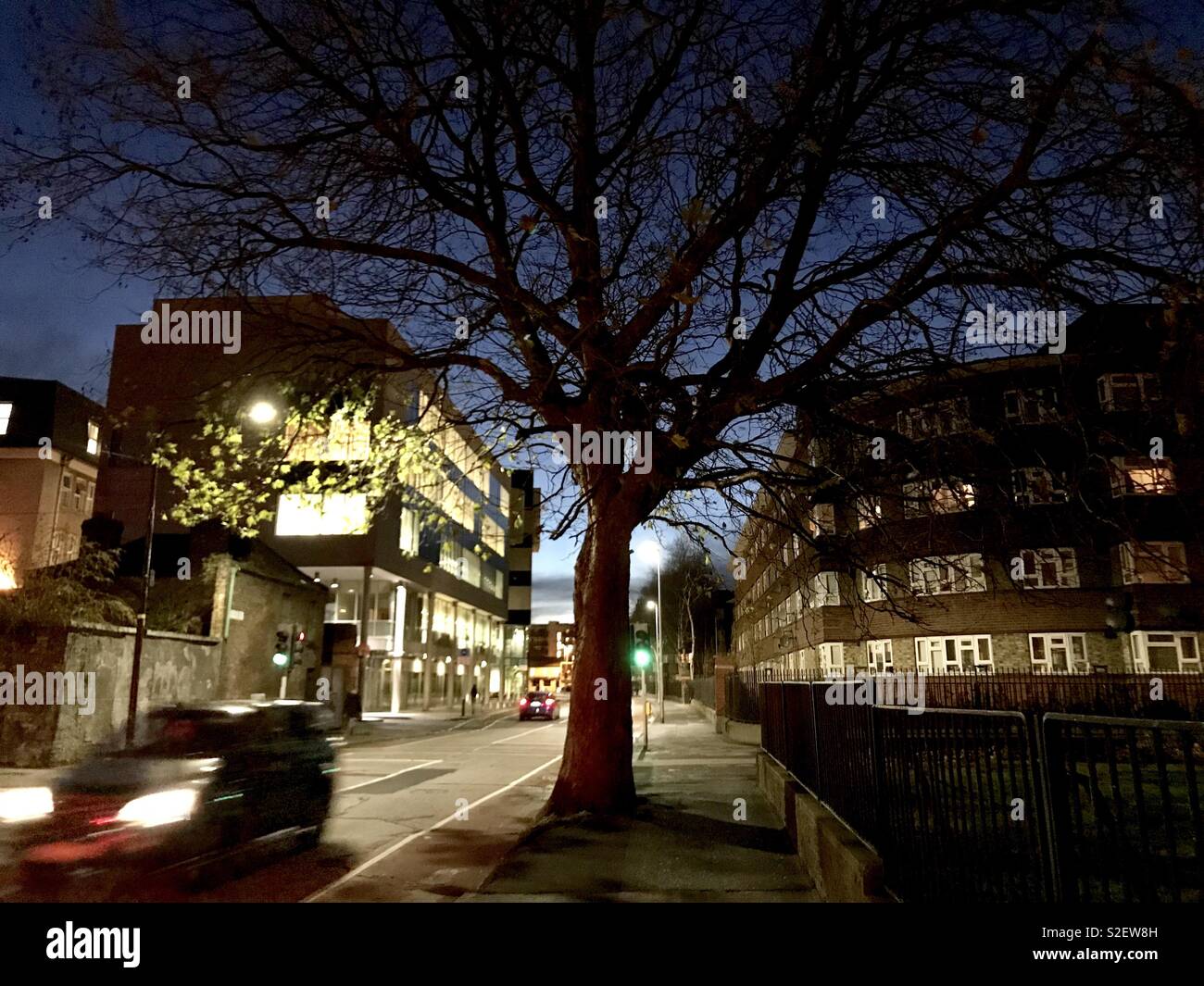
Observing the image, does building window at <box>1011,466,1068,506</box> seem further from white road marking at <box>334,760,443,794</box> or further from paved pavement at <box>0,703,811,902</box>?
white road marking at <box>334,760,443,794</box>

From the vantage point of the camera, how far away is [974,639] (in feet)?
109

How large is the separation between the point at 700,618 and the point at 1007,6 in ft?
283

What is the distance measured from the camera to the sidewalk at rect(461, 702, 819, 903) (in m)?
6.77

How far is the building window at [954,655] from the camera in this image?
32656 mm

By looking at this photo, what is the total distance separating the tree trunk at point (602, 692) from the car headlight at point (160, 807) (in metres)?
4.45

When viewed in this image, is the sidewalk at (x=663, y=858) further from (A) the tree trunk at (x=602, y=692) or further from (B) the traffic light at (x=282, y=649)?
(B) the traffic light at (x=282, y=649)

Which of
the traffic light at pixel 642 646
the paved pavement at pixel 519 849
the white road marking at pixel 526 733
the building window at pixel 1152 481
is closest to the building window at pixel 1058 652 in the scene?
the traffic light at pixel 642 646

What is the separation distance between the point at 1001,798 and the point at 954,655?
33.2m

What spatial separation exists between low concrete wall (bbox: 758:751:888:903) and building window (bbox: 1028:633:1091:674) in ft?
85.7

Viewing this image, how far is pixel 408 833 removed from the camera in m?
10.7

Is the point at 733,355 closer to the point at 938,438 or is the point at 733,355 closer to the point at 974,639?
the point at 938,438

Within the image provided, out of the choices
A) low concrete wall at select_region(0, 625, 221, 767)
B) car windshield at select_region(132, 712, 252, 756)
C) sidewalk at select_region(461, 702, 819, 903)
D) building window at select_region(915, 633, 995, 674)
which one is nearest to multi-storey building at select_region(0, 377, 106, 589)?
low concrete wall at select_region(0, 625, 221, 767)

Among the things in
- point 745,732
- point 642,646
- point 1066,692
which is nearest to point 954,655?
point 1066,692

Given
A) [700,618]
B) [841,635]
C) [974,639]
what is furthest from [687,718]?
[700,618]
